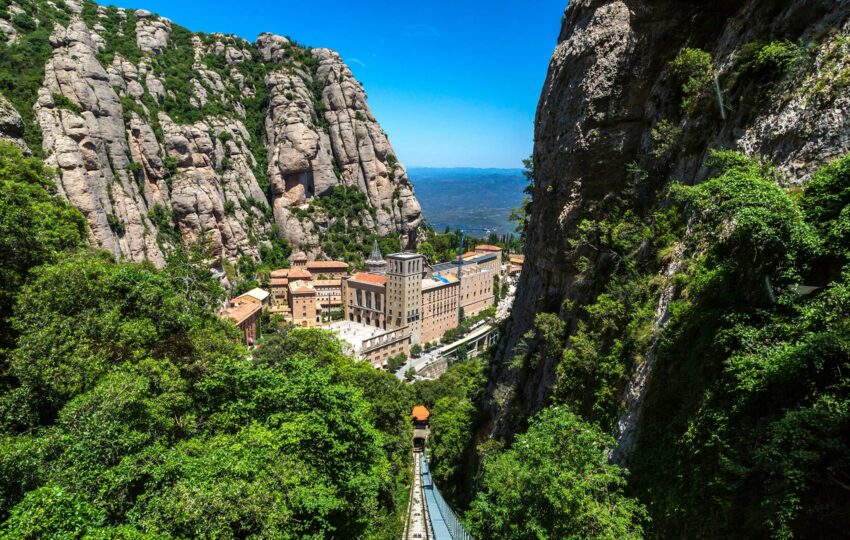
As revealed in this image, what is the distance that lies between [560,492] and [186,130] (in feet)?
348

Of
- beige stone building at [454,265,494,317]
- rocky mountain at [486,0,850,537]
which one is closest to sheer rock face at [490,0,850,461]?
rocky mountain at [486,0,850,537]

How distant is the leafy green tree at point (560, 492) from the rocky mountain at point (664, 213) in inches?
41.0

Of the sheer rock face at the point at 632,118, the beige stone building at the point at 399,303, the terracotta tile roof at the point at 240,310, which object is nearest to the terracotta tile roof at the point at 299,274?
the beige stone building at the point at 399,303

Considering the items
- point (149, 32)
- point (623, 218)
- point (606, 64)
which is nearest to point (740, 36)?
point (606, 64)

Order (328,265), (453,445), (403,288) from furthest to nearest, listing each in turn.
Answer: (328,265)
(403,288)
(453,445)

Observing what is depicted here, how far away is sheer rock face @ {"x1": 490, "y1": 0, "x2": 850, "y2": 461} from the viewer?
38.7 feet

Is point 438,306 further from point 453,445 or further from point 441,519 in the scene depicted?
point 441,519

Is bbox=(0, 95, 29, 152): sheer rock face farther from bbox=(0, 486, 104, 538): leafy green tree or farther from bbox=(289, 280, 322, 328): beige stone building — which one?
bbox=(289, 280, 322, 328): beige stone building

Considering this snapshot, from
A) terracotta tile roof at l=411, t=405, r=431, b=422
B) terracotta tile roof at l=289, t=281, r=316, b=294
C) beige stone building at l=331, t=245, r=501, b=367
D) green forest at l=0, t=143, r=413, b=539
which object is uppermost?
green forest at l=0, t=143, r=413, b=539

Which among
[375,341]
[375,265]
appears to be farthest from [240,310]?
[375,265]

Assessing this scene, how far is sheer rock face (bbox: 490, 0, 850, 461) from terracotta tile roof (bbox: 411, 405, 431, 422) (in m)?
29.1

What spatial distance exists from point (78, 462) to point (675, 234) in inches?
766

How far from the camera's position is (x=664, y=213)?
1675cm

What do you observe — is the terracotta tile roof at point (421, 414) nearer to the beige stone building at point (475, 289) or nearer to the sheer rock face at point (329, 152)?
the beige stone building at point (475, 289)
